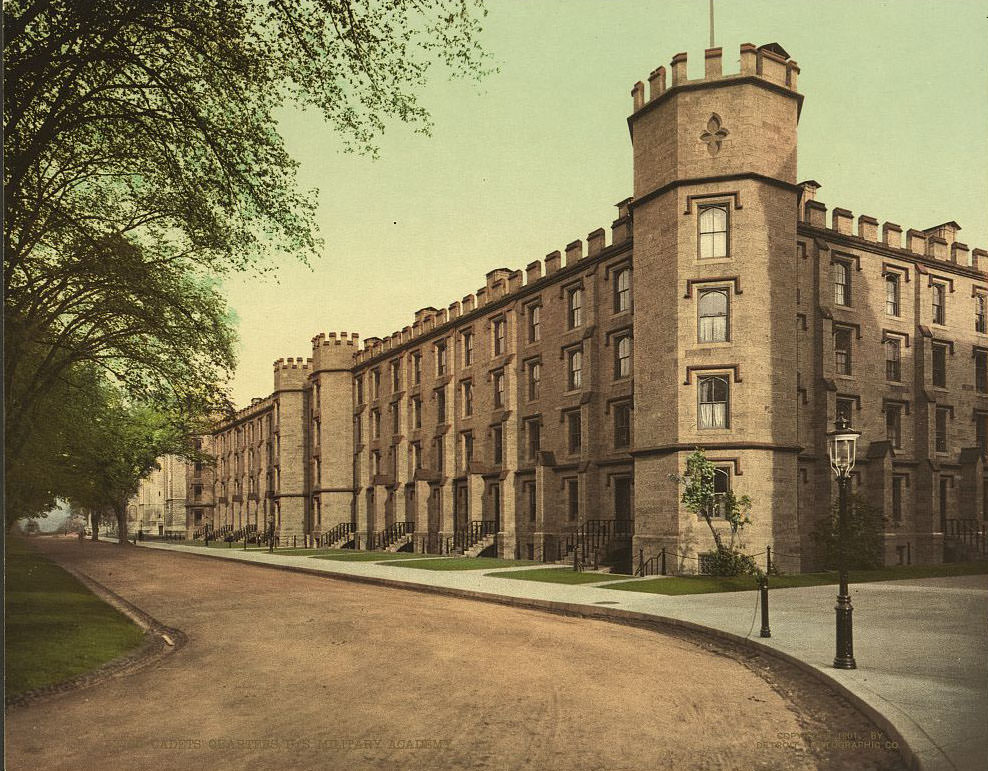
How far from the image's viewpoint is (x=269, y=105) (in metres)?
11.7

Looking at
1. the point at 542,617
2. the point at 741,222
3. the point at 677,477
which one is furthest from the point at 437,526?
the point at 542,617

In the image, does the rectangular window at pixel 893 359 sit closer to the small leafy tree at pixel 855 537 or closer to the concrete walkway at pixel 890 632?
the small leafy tree at pixel 855 537

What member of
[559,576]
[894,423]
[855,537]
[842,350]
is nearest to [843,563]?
[559,576]

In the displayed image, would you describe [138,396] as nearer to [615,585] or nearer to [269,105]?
[269,105]

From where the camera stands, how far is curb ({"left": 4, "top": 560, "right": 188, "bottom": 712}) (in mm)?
9219

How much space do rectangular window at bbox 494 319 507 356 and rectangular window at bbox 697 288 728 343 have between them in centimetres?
1444

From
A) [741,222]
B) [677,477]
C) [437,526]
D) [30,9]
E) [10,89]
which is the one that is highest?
[741,222]

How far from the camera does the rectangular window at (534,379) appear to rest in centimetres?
3706

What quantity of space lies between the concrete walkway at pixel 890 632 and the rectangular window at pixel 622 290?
471 inches

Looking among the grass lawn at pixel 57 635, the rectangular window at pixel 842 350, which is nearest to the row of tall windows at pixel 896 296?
the rectangular window at pixel 842 350

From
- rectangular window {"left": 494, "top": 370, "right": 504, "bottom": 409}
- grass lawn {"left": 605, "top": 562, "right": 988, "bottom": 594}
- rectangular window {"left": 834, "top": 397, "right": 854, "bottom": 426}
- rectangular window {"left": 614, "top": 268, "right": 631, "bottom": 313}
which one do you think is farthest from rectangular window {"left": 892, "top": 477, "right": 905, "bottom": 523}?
rectangular window {"left": 494, "top": 370, "right": 504, "bottom": 409}

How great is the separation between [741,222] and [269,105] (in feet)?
61.7

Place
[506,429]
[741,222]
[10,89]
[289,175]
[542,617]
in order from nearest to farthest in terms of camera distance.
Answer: [10,89]
[289,175]
[542,617]
[741,222]
[506,429]

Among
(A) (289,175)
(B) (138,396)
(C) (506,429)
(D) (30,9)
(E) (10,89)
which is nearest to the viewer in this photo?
(D) (30,9)
